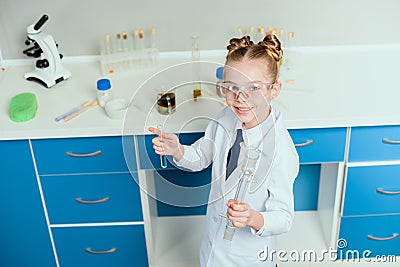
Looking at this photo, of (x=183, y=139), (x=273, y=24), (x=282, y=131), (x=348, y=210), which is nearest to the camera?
(x=282, y=131)

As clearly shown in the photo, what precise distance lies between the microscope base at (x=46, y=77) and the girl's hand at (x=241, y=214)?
1021mm

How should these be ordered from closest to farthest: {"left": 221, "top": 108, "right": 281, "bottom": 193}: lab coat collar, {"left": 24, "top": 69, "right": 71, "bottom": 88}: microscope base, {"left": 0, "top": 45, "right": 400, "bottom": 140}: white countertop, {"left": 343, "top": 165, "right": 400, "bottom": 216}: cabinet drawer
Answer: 1. {"left": 221, "top": 108, "right": 281, "bottom": 193}: lab coat collar
2. {"left": 0, "top": 45, "right": 400, "bottom": 140}: white countertop
3. {"left": 343, "top": 165, "right": 400, "bottom": 216}: cabinet drawer
4. {"left": 24, "top": 69, "right": 71, "bottom": 88}: microscope base

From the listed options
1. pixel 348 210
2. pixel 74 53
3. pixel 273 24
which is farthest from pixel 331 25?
pixel 74 53

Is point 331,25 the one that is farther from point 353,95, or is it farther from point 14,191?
point 14,191

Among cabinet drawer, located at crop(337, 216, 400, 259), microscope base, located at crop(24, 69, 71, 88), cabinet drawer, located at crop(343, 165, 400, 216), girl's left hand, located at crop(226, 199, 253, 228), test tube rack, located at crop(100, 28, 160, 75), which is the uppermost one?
test tube rack, located at crop(100, 28, 160, 75)

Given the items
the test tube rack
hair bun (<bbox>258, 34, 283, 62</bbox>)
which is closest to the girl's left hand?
hair bun (<bbox>258, 34, 283, 62</bbox>)

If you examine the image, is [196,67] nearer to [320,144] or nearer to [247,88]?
[247,88]

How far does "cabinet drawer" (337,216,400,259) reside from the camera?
2.17 m

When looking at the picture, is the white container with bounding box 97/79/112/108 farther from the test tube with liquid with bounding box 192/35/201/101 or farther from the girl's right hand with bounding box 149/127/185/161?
the girl's right hand with bounding box 149/127/185/161

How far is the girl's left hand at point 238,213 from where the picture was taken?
4.65ft

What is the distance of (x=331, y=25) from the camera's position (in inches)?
89.7

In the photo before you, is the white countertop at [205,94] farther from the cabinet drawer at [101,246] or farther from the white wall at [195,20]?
the cabinet drawer at [101,246]

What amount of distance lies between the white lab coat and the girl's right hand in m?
0.03

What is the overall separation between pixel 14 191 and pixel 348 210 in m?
1.23
